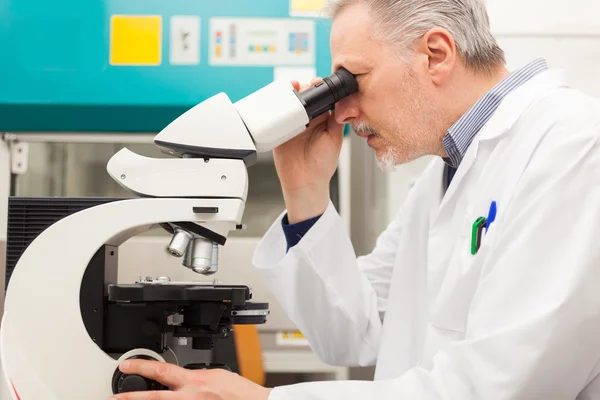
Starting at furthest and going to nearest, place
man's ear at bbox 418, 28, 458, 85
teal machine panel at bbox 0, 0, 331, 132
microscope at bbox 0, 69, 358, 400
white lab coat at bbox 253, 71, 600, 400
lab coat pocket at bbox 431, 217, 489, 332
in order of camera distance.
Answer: teal machine panel at bbox 0, 0, 331, 132, man's ear at bbox 418, 28, 458, 85, lab coat pocket at bbox 431, 217, 489, 332, microscope at bbox 0, 69, 358, 400, white lab coat at bbox 253, 71, 600, 400

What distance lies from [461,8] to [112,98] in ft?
4.09

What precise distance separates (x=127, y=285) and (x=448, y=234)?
2.16 ft

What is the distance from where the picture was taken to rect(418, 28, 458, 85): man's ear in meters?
1.27

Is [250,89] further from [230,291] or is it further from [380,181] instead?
[230,291]

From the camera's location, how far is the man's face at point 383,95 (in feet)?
4.26

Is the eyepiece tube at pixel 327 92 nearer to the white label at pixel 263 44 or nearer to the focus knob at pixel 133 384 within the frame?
the focus knob at pixel 133 384

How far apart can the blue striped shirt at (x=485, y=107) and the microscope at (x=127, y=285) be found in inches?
17.8

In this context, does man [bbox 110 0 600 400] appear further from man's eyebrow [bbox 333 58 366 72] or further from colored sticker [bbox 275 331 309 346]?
colored sticker [bbox 275 331 309 346]

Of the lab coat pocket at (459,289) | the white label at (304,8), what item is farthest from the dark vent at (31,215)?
the white label at (304,8)

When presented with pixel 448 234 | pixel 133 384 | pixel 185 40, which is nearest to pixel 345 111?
pixel 448 234

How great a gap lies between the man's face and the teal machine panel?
75 cm

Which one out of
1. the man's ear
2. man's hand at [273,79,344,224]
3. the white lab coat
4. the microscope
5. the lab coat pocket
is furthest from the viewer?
man's hand at [273,79,344,224]

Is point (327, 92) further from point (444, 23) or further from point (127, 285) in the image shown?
point (127, 285)

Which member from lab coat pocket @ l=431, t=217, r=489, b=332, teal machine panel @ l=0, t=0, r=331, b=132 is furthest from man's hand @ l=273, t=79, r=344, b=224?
teal machine panel @ l=0, t=0, r=331, b=132
